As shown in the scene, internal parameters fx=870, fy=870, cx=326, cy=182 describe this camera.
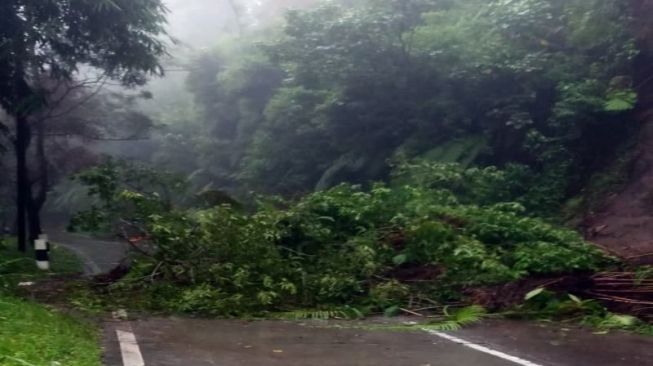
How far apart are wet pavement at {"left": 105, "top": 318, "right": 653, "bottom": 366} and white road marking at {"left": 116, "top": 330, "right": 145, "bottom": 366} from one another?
64 mm

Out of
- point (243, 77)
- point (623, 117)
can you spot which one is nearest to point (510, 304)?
point (623, 117)

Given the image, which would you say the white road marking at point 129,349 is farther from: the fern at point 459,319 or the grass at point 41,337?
the fern at point 459,319

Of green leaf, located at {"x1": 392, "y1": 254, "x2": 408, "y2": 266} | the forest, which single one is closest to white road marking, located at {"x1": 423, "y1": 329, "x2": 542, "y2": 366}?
the forest

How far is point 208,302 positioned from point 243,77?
23.1m

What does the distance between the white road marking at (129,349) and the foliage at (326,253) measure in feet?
6.02

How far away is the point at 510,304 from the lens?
1101cm

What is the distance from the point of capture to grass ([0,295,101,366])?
6.82 meters

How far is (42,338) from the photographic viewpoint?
7.86 m

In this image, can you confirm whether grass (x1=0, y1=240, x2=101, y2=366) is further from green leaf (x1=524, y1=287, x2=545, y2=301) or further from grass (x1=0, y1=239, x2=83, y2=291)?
green leaf (x1=524, y1=287, x2=545, y2=301)

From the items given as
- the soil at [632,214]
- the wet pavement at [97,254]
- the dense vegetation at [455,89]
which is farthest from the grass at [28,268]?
the soil at [632,214]

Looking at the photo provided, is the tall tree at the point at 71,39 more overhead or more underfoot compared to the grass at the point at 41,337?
more overhead

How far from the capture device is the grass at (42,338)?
6820 millimetres

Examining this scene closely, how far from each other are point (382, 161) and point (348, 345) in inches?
523

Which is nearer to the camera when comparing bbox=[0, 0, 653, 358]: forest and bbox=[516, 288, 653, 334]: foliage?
bbox=[516, 288, 653, 334]: foliage
